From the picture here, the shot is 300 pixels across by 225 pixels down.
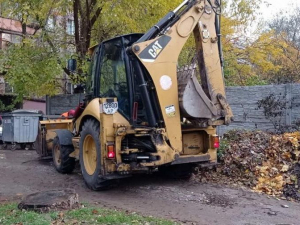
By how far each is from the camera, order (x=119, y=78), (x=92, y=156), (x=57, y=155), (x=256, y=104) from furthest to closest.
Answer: (x=256, y=104)
(x=57, y=155)
(x=92, y=156)
(x=119, y=78)

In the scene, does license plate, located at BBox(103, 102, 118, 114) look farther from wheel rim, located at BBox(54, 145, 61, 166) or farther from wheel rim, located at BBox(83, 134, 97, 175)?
wheel rim, located at BBox(54, 145, 61, 166)

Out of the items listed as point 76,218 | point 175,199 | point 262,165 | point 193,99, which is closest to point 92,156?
point 175,199

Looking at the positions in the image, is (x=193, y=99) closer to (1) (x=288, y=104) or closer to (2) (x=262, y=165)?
(2) (x=262, y=165)

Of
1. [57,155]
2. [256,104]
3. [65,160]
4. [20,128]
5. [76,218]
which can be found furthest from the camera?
[20,128]

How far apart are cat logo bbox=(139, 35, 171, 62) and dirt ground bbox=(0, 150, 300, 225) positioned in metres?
2.47

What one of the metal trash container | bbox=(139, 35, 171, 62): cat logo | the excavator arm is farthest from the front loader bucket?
the metal trash container

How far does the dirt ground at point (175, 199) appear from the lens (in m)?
6.32

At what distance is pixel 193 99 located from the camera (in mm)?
7355

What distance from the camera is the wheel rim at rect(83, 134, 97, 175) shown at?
8289mm

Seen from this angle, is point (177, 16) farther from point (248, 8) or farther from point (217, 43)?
point (248, 8)

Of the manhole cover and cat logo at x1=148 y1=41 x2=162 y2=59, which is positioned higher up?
cat logo at x1=148 y1=41 x2=162 y2=59

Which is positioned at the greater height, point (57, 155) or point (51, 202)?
point (57, 155)

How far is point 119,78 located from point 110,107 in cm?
80

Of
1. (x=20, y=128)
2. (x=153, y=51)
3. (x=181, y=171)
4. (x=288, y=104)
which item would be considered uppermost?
(x=153, y=51)
